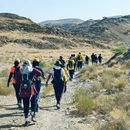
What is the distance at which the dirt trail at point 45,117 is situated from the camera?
1297 centimetres

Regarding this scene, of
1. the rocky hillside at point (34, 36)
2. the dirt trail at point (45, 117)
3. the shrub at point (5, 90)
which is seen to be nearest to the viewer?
the dirt trail at point (45, 117)

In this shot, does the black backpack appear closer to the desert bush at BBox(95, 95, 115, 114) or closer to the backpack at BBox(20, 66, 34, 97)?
the backpack at BBox(20, 66, 34, 97)

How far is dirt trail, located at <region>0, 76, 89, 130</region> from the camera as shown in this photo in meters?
13.0

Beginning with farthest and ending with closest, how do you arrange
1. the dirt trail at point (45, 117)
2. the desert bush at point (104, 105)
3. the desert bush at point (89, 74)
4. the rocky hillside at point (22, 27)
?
the rocky hillside at point (22, 27) → the desert bush at point (89, 74) → the desert bush at point (104, 105) → the dirt trail at point (45, 117)

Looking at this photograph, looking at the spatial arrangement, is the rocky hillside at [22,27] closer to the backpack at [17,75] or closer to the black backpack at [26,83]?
the backpack at [17,75]

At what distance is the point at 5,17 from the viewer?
390 ft

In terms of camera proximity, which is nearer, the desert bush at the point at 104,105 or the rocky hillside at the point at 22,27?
the desert bush at the point at 104,105

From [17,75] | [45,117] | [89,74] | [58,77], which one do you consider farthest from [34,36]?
[45,117]

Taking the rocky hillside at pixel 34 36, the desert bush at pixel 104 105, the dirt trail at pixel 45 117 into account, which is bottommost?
the dirt trail at pixel 45 117

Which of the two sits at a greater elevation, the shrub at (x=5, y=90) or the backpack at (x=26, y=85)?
the backpack at (x=26, y=85)

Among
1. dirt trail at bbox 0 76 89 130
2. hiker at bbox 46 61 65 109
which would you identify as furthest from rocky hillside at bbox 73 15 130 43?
hiker at bbox 46 61 65 109

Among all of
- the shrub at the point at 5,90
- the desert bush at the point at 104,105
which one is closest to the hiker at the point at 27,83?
the desert bush at the point at 104,105

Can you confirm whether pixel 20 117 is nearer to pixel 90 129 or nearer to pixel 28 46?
pixel 90 129

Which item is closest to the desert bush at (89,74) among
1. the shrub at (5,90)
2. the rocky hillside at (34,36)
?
the shrub at (5,90)
